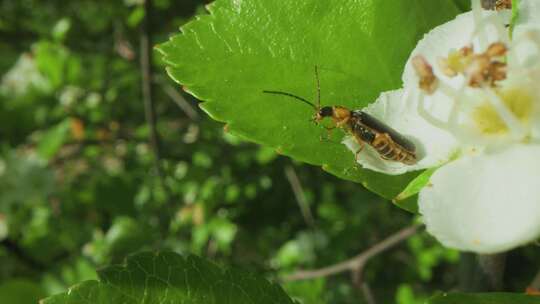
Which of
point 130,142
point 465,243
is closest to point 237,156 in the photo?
point 130,142

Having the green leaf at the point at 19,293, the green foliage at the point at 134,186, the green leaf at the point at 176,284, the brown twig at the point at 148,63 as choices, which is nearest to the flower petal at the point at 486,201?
the green leaf at the point at 176,284

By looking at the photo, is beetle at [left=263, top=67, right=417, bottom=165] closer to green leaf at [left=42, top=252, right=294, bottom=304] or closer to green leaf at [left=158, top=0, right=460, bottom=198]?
green leaf at [left=158, top=0, right=460, bottom=198]

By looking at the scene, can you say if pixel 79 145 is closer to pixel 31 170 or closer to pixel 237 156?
pixel 31 170

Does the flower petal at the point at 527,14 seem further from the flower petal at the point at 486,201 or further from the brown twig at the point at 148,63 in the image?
the brown twig at the point at 148,63

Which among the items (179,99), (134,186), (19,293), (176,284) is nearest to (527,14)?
(176,284)

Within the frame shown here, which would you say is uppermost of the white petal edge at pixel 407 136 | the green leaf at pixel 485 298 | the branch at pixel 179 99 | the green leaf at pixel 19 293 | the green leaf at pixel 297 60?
the branch at pixel 179 99
